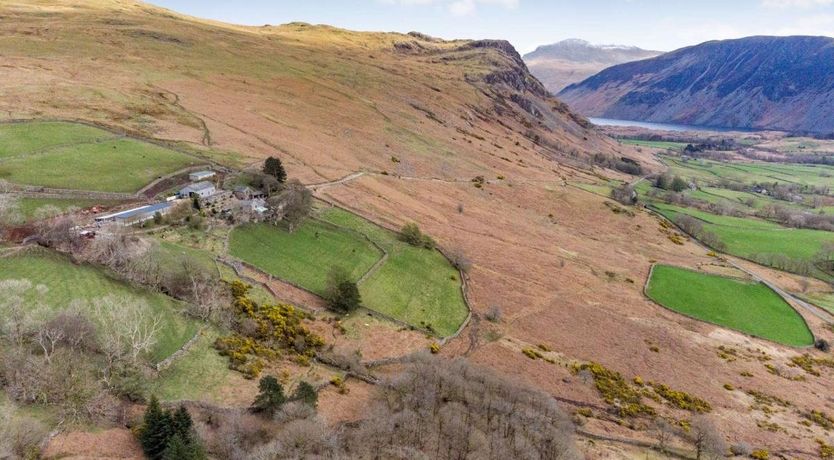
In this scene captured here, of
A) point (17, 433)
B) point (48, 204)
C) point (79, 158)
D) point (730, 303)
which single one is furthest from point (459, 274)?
point (79, 158)

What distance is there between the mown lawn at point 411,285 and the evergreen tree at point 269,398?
2286 centimetres

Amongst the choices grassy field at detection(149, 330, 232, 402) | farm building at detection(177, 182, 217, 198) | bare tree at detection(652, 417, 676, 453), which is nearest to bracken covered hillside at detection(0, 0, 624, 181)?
farm building at detection(177, 182, 217, 198)

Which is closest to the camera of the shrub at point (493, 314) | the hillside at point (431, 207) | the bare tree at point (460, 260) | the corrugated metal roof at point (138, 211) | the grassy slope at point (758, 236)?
the hillside at point (431, 207)

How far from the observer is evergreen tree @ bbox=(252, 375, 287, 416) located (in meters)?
39.4

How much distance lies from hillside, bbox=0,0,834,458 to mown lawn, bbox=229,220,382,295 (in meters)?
0.63

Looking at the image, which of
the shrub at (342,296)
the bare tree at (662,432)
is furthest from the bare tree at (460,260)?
the bare tree at (662,432)

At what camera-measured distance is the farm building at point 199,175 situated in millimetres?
78688

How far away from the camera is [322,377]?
47.2 m

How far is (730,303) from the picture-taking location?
83.3 m

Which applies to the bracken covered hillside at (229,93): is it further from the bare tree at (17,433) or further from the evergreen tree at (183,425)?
the bare tree at (17,433)

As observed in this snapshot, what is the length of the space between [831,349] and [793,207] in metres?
117

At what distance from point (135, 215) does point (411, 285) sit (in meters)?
36.4

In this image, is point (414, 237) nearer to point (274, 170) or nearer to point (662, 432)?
point (274, 170)

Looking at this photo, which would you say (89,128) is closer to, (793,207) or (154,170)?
(154,170)
